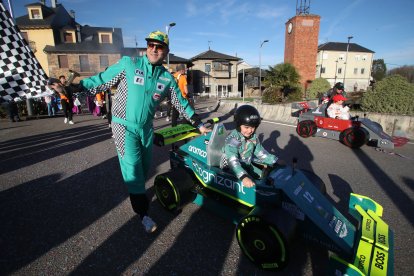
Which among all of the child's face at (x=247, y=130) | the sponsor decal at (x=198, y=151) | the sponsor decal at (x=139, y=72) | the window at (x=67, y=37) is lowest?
the sponsor decal at (x=198, y=151)

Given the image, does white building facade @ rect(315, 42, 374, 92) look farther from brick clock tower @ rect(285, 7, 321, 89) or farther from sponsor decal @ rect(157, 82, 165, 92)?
sponsor decal @ rect(157, 82, 165, 92)

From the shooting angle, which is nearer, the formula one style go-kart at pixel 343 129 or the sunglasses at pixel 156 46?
the sunglasses at pixel 156 46

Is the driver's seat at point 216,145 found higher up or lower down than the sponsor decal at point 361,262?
higher up

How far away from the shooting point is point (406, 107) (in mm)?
8023

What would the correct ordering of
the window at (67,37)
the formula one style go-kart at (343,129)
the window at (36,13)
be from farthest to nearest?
the window at (67,37) < the window at (36,13) < the formula one style go-kart at (343,129)

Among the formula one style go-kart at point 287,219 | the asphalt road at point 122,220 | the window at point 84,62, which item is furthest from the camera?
the window at point 84,62

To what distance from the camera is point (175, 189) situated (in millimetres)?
2863

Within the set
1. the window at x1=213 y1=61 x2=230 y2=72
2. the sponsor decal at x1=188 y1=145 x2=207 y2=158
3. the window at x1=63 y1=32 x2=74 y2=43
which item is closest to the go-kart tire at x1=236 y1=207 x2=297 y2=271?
the sponsor decal at x1=188 y1=145 x2=207 y2=158

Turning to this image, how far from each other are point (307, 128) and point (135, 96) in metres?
5.90

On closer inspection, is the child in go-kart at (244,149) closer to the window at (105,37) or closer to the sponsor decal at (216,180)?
the sponsor decal at (216,180)

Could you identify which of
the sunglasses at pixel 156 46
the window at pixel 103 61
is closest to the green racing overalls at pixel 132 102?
the sunglasses at pixel 156 46

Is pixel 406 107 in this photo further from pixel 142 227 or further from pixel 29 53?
pixel 29 53

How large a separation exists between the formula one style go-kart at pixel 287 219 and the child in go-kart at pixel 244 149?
5.9 inches

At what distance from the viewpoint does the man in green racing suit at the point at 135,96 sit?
2.39 meters
